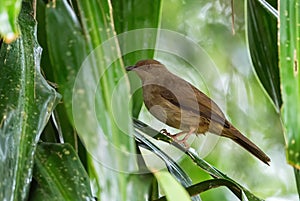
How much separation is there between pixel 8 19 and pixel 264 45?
0.66m

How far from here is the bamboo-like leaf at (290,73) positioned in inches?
21.4

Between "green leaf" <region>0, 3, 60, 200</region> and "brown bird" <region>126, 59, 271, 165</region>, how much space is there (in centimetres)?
70

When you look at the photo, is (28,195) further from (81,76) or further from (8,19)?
(8,19)

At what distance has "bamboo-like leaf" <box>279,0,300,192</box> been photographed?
543mm

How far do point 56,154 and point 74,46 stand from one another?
0.15 m

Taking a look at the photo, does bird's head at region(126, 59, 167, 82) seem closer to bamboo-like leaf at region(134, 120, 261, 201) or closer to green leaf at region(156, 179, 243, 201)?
bamboo-like leaf at region(134, 120, 261, 201)

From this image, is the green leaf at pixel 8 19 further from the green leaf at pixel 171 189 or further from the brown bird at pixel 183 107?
the brown bird at pixel 183 107

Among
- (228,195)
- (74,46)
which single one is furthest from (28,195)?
(228,195)

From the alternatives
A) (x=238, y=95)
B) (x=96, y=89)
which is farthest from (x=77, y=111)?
(x=238, y=95)

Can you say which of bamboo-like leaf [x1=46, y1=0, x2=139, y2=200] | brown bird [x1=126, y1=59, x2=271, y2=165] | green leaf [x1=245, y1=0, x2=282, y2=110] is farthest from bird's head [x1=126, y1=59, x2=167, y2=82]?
bamboo-like leaf [x1=46, y1=0, x2=139, y2=200]

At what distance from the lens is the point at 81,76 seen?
0.62m

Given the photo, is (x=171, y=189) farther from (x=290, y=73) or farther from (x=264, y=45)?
(x=264, y=45)

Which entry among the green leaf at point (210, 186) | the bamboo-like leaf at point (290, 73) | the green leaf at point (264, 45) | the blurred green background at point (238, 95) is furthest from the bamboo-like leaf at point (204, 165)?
the blurred green background at point (238, 95)

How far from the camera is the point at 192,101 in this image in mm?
1430
